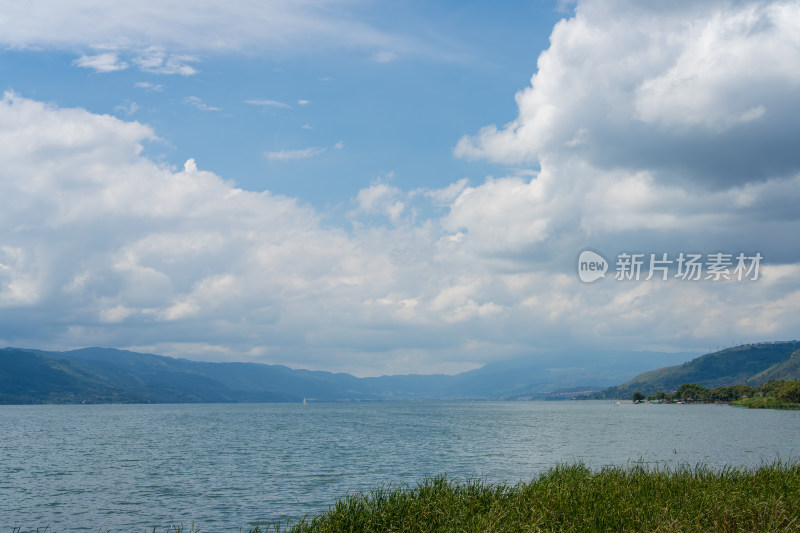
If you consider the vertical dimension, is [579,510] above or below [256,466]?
above

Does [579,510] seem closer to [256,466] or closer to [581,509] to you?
[581,509]

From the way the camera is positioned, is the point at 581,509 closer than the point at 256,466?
Yes

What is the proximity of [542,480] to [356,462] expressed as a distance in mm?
37076

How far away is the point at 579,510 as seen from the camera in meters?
22.6

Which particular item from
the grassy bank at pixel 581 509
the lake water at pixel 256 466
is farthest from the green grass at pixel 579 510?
the lake water at pixel 256 466

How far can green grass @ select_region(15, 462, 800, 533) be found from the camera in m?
20.9

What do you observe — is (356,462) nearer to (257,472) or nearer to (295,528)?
(257,472)

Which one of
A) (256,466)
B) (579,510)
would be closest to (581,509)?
(579,510)

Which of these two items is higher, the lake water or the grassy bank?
the grassy bank

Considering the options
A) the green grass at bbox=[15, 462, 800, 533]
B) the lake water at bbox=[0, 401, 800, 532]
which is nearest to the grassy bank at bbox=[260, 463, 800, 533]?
the green grass at bbox=[15, 462, 800, 533]

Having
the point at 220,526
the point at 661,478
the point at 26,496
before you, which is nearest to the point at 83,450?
the point at 26,496

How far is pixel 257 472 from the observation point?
57.5 m

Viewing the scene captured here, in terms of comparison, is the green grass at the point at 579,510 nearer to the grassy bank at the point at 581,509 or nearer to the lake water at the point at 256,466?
the grassy bank at the point at 581,509

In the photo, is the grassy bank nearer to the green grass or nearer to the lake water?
the green grass
